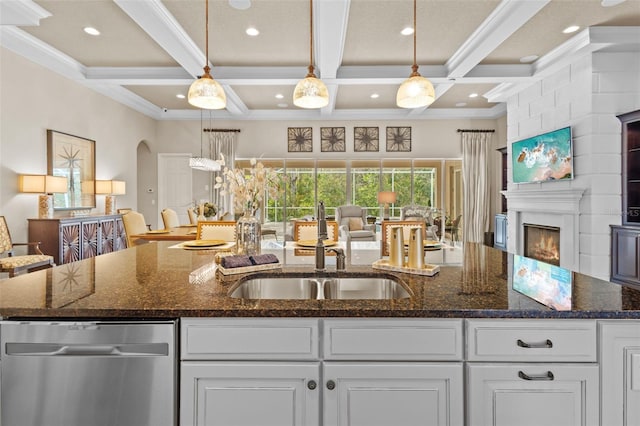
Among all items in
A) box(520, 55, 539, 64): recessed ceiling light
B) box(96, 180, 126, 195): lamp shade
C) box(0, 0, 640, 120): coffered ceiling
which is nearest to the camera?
box(0, 0, 640, 120): coffered ceiling

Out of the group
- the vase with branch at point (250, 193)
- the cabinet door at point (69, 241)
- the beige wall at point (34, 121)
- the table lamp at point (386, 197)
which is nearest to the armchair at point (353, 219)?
the table lamp at point (386, 197)

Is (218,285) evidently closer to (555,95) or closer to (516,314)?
(516,314)

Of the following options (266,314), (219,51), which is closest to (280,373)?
(266,314)

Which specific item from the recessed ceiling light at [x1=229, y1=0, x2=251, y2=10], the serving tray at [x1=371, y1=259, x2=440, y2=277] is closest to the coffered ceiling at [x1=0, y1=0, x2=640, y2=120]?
the recessed ceiling light at [x1=229, y1=0, x2=251, y2=10]

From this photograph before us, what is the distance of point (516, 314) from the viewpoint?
3.44 feet

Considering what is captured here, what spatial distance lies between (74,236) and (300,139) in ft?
14.7

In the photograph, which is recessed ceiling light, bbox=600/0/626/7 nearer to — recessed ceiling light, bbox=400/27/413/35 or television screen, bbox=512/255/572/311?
recessed ceiling light, bbox=400/27/413/35

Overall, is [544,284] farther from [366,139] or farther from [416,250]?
[366,139]

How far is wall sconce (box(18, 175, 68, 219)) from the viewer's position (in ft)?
13.2

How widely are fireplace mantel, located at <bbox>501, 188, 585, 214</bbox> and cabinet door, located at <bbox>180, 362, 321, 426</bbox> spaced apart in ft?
14.2

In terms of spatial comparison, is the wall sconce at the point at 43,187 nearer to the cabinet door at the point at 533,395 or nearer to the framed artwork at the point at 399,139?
the cabinet door at the point at 533,395

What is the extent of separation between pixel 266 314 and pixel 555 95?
505cm

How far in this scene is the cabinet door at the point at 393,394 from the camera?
1.07 metres

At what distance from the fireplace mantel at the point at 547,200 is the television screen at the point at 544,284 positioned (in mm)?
3137
